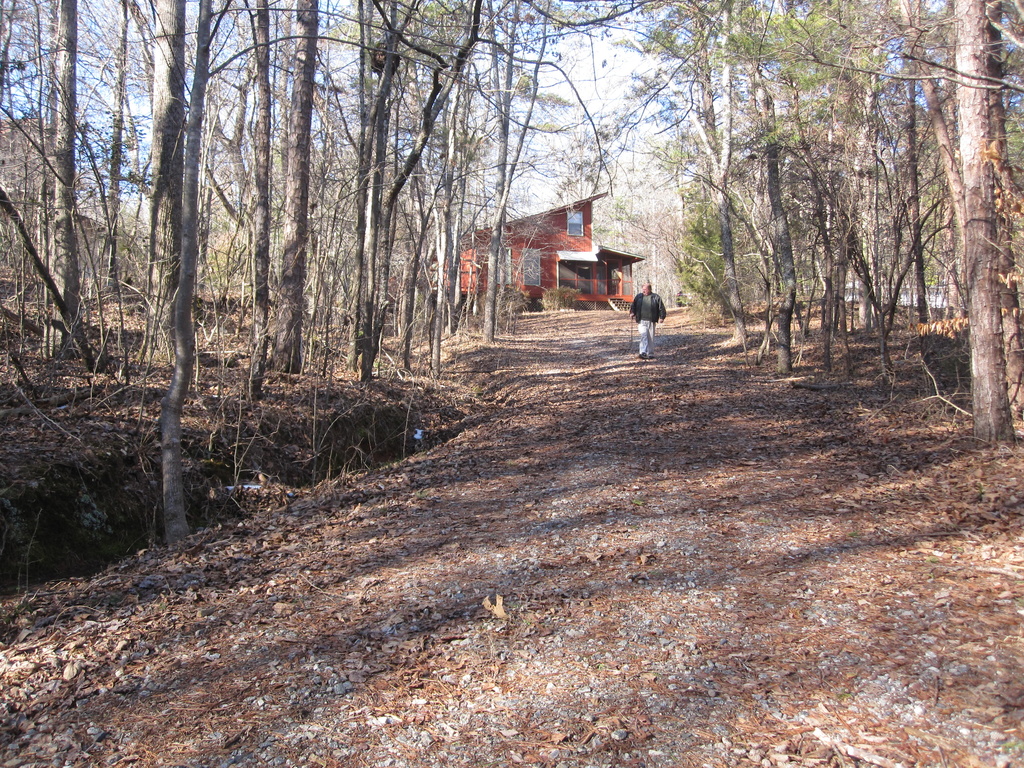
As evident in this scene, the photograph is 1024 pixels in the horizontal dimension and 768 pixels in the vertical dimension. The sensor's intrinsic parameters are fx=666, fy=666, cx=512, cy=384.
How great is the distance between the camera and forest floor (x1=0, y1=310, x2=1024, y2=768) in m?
2.85

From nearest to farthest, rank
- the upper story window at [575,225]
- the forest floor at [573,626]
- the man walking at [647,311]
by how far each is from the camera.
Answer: the forest floor at [573,626] → the man walking at [647,311] → the upper story window at [575,225]

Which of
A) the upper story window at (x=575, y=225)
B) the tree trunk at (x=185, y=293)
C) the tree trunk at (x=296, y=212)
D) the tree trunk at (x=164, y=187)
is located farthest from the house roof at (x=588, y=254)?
the tree trunk at (x=185, y=293)

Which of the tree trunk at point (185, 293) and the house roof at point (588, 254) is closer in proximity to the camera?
the tree trunk at point (185, 293)

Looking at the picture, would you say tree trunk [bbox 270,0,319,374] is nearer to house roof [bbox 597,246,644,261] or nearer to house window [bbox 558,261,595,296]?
house window [bbox 558,261,595,296]

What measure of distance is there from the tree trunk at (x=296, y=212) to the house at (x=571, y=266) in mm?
24211

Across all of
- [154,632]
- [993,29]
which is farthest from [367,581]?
[993,29]

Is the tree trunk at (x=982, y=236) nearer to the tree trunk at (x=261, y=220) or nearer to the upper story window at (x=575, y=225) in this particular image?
the tree trunk at (x=261, y=220)

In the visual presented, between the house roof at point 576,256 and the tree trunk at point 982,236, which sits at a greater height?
the house roof at point 576,256

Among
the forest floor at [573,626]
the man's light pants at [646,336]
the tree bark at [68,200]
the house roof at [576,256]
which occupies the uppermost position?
the house roof at [576,256]

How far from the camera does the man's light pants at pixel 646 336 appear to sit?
49.9ft

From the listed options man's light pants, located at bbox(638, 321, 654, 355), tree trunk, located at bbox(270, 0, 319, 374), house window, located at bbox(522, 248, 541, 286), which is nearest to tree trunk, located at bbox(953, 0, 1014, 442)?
tree trunk, located at bbox(270, 0, 319, 374)

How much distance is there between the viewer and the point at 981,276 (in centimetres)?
646

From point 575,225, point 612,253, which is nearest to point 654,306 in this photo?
point 575,225

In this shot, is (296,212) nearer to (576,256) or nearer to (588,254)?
(576,256)
